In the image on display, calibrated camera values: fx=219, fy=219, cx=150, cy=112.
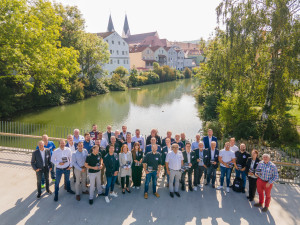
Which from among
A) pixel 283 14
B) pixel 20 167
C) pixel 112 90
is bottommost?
pixel 20 167

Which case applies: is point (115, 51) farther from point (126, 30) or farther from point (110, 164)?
point (126, 30)

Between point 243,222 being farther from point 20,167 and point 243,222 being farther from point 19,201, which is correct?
point 20,167

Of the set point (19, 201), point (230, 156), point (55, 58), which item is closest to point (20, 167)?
point (19, 201)

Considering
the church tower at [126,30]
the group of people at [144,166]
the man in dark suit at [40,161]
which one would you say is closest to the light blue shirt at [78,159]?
the group of people at [144,166]

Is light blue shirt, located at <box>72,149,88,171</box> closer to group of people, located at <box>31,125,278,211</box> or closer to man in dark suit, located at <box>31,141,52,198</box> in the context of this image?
group of people, located at <box>31,125,278,211</box>

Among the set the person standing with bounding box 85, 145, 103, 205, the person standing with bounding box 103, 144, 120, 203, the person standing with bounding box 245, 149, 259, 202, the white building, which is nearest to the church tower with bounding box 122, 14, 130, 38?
the white building

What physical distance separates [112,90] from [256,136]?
35.1 m

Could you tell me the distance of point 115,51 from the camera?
54.2 meters

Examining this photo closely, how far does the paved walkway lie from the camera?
18.0 feet

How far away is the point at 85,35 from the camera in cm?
3594

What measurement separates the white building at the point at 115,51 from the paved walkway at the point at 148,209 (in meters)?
46.8

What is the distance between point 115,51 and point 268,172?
52.5 meters

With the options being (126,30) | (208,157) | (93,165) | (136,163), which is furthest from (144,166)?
(126,30)

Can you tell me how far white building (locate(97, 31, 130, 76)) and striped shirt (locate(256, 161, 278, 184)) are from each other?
48.1 m
